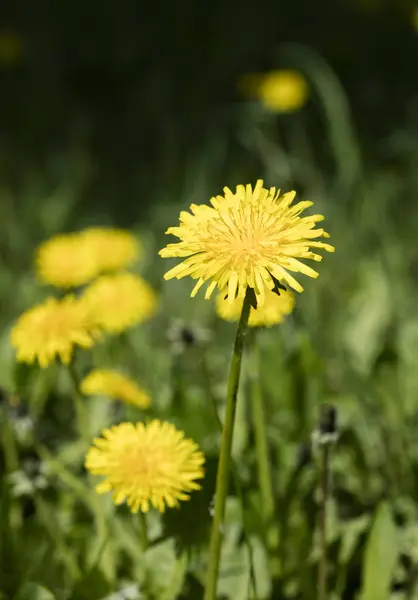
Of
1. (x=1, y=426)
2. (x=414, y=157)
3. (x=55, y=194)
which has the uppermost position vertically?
(x=414, y=157)

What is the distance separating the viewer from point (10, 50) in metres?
3.24

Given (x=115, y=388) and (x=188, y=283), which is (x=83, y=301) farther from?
(x=188, y=283)

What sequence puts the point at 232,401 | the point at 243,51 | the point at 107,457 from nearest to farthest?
the point at 232,401, the point at 107,457, the point at 243,51

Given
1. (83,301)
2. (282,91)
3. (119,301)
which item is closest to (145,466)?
(83,301)

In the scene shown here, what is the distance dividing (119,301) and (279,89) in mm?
1426

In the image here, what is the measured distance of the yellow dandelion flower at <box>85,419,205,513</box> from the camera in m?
0.86

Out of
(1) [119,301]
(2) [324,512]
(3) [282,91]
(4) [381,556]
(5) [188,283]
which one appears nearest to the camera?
(2) [324,512]

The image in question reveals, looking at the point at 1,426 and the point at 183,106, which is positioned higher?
the point at 183,106

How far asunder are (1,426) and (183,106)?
2057mm

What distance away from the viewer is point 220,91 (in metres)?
3.33

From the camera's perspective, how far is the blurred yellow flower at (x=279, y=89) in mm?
2594

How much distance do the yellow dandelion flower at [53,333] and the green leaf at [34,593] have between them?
10.0 inches

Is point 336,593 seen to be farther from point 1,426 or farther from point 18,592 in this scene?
point 1,426

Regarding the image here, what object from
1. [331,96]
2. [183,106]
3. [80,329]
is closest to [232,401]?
[80,329]
